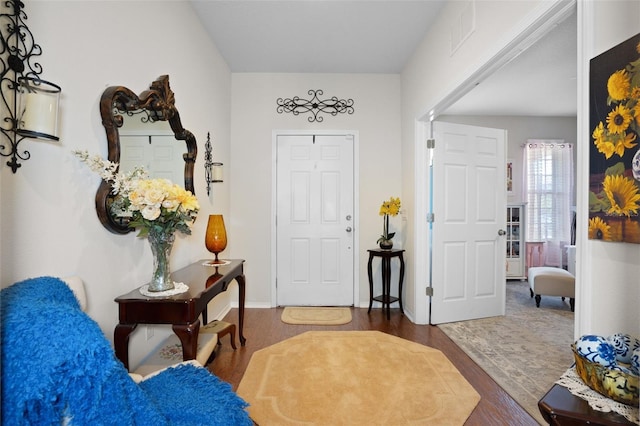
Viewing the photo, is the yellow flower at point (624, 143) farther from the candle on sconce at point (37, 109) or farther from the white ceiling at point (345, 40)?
the white ceiling at point (345, 40)

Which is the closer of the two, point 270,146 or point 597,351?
point 597,351

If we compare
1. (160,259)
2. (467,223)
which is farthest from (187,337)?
(467,223)

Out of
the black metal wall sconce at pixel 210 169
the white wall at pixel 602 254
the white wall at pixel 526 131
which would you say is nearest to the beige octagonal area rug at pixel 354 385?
the white wall at pixel 602 254

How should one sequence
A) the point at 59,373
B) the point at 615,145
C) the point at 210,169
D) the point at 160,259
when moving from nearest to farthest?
the point at 59,373, the point at 615,145, the point at 160,259, the point at 210,169

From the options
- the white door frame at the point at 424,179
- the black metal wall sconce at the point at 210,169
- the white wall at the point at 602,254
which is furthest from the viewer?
the black metal wall sconce at the point at 210,169

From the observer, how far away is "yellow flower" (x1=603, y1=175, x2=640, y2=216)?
0.98m

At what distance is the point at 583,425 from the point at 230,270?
6.65ft

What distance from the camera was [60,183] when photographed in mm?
1296

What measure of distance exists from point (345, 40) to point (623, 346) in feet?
10.0

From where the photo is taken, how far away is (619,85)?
1030 mm

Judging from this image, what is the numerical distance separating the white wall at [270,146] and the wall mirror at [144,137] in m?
1.26

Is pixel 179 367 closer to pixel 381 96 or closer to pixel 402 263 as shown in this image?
pixel 402 263

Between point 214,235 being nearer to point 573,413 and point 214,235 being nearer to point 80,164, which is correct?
point 80,164

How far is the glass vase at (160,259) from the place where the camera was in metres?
1.65
